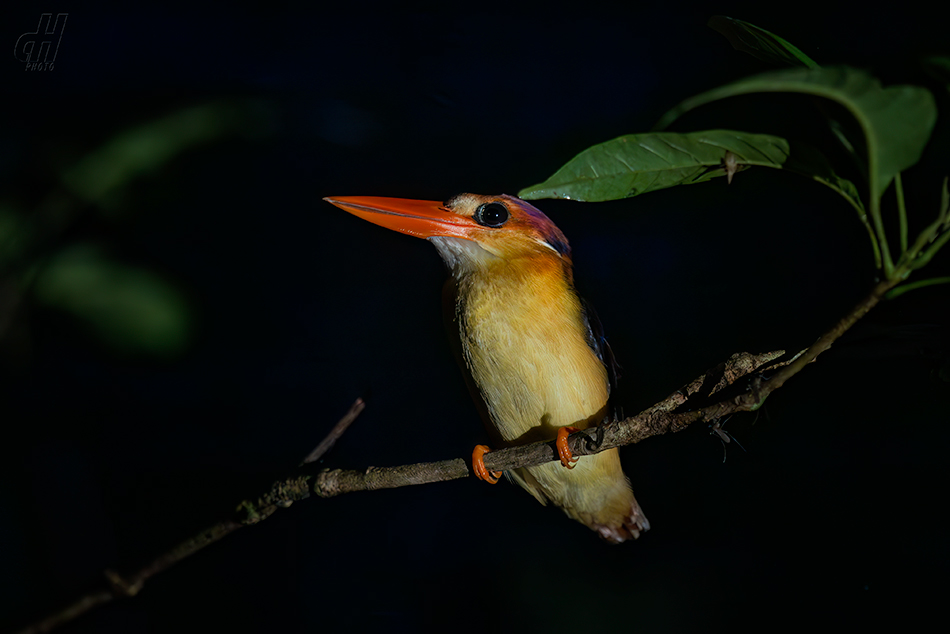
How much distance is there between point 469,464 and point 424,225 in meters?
0.34

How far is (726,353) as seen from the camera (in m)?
0.99

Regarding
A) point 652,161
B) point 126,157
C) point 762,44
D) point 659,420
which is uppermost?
point 762,44

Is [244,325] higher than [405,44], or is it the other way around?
[405,44]

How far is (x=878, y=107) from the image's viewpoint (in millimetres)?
382

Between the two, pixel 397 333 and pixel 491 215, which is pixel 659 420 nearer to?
pixel 491 215

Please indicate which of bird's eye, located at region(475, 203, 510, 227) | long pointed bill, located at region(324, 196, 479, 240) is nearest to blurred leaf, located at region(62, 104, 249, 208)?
long pointed bill, located at region(324, 196, 479, 240)

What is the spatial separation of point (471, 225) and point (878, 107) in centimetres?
55

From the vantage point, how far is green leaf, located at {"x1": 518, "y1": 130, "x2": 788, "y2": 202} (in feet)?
1.63

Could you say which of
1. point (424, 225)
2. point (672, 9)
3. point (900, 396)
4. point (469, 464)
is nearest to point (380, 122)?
point (424, 225)

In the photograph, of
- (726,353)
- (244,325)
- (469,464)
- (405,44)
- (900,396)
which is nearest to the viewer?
(469,464)

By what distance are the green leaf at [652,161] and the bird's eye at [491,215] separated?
1.12ft

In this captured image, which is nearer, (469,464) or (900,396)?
(469,464)

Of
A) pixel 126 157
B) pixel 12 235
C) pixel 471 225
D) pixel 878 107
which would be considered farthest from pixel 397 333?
pixel 878 107

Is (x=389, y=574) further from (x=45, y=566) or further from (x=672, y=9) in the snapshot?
(x=672, y=9)
